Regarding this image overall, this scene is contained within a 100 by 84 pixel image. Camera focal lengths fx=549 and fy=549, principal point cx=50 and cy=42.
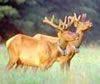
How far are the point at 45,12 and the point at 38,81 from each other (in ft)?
49.8

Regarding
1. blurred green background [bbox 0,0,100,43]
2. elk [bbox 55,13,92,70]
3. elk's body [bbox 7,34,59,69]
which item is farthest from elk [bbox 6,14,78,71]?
blurred green background [bbox 0,0,100,43]

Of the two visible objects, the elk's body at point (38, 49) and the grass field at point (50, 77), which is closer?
the grass field at point (50, 77)

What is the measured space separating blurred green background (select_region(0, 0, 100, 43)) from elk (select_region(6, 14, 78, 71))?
1164cm

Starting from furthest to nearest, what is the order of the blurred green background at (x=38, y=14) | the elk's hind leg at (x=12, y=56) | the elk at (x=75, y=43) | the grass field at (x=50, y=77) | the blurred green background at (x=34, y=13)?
Result: 1. the blurred green background at (x=34, y=13)
2. the blurred green background at (x=38, y=14)
3. the elk at (x=75, y=43)
4. the elk's hind leg at (x=12, y=56)
5. the grass field at (x=50, y=77)

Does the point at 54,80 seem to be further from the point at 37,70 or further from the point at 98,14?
the point at 98,14

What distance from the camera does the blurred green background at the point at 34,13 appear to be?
20172mm

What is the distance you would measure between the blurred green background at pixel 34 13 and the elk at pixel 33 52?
11636mm

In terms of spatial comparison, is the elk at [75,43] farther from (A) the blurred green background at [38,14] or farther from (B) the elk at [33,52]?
(A) the blurred green background at [38,14]

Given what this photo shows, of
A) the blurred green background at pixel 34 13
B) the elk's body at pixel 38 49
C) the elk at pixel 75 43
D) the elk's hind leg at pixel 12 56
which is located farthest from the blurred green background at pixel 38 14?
the elk's hind leg at pixel 12 56

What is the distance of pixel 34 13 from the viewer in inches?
839

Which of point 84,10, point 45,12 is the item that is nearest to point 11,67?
point 45,12

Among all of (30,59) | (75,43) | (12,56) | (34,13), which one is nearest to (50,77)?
(30,59)

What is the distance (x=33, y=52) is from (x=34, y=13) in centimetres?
1382

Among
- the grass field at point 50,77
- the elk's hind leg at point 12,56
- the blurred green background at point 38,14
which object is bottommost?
the blurred green background at point 38,14
